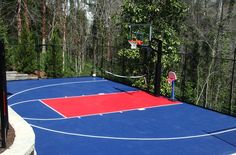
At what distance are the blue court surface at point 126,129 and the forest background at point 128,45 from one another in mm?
2632

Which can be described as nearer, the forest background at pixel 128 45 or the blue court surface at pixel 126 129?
the blue court surface at pixel 126 129

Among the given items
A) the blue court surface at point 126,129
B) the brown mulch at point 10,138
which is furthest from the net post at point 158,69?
the brown mulch at point 10,138

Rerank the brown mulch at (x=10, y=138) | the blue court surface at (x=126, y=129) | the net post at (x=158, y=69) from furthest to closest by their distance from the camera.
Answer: the net post at (x=158, y=69) < the blue court surface at (x=126, y=129) < the brown mulch at (x=10, y=138)

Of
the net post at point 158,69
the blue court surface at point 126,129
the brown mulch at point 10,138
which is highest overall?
the net post at point 158,69

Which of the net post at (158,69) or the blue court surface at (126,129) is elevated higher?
the net post at (158,69)

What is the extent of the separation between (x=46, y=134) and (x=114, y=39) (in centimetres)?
1661

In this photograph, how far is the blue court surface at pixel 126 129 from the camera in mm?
6559

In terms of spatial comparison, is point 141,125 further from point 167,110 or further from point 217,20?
point 217,20

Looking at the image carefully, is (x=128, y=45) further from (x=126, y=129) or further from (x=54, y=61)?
(x=126, y=129)

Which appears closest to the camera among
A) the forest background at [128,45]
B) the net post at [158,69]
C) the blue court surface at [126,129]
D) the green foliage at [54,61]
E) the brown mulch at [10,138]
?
the brown mulch at [10,138]

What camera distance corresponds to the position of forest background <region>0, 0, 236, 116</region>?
46.9 feet

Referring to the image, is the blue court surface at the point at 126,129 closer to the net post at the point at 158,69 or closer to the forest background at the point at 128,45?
the net post at the point at 158,69

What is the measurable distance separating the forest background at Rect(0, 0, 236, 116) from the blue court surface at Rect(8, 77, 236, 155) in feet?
8.63

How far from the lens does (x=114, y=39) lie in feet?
76.5
